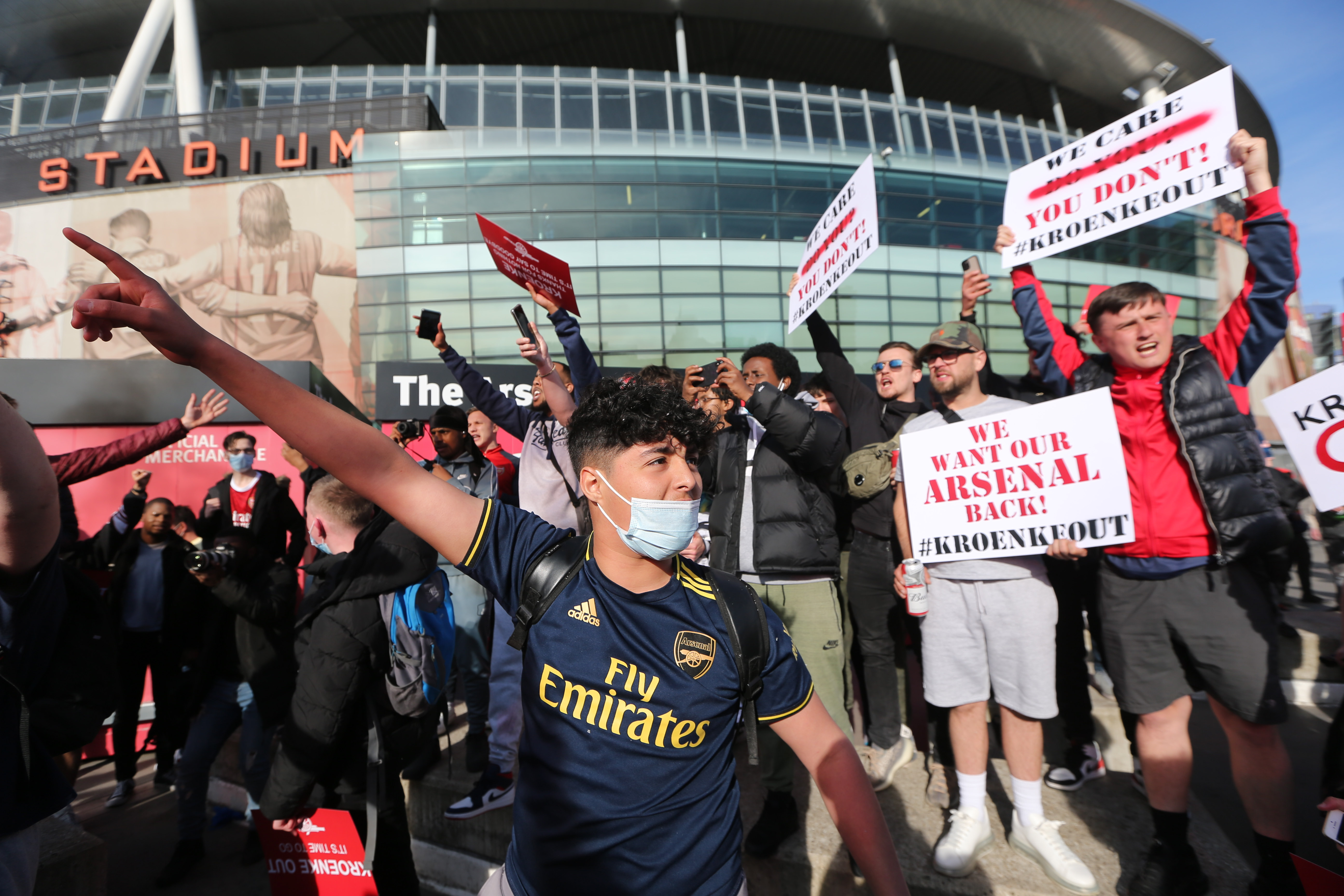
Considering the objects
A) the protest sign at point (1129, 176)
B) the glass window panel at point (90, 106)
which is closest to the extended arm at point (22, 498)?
the protest sign at point (1129, 176)

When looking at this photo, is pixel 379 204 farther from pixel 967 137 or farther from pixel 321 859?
pixel 321 859

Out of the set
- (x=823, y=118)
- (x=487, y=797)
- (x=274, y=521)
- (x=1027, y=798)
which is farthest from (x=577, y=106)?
(x=1027, y=798)

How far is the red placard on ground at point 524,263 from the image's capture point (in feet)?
13.5

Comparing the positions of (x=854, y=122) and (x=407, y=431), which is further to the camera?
(x=854, y=122)

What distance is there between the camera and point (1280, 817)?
92.7 inches

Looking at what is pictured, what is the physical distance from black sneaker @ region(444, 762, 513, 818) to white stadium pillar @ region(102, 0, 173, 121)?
120 ft

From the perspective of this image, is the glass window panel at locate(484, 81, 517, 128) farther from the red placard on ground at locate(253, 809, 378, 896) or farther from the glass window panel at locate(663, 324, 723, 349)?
the red placard on ground at locate(253, 809, 378, 896)

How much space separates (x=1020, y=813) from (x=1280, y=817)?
0.88 meters

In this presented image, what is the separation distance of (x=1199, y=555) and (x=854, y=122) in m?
27.6

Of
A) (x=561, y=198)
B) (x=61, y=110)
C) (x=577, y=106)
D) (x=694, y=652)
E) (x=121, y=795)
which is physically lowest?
(x=121, y=795)

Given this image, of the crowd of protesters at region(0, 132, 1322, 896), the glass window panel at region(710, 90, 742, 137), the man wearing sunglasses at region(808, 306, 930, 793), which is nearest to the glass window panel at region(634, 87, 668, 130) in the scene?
the glass window panel at region(710, 90, 742, 137)

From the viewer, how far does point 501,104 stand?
2600cm

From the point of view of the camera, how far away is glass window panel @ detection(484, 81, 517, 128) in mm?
25531

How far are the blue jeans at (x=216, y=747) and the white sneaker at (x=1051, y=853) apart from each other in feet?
13.2
